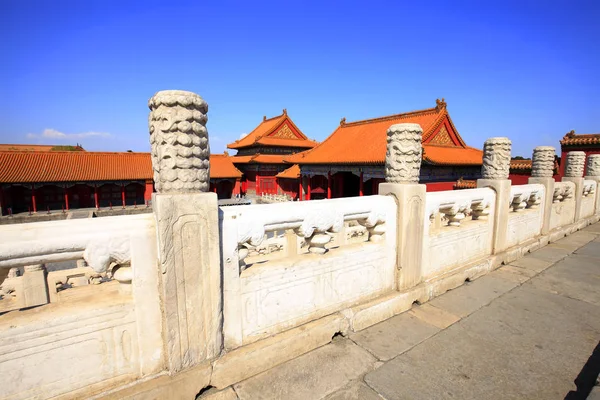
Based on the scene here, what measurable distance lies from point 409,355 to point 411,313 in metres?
0.65

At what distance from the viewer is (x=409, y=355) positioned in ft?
7.40

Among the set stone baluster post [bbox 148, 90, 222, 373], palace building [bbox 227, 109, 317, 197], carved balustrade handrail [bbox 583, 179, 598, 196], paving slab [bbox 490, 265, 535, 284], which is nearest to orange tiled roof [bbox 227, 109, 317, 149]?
palace building [bbox 227, 109, 317, 197]

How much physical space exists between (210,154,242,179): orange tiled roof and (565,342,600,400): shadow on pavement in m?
23.1

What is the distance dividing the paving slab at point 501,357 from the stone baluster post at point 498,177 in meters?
1.24

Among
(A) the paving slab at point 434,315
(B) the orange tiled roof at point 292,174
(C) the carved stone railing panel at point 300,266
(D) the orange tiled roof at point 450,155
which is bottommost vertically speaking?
(A) the paving slab at point 434,315

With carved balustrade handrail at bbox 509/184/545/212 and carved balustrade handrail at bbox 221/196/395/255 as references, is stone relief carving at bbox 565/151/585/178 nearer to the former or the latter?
carved balustrade handrail at bbox 509/184/545/212

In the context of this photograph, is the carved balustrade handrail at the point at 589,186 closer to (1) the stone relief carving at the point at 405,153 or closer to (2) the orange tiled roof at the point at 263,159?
(1) the stone relief carving at the point at 405,153

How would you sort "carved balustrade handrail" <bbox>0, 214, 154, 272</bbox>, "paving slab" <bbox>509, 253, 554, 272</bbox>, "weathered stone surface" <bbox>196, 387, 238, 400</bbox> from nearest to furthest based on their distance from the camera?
"carved balustrade handrail" <bbox>0, 214, 154, 272</bbox>, "weathered stone surface" <bbox>196, 387, 238, 400</bbox>, "paving slab" <bbox>509, 253, 554, 272</bbox>

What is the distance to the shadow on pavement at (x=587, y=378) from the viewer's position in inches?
73.5

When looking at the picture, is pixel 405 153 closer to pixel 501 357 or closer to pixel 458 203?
pixel 458 203

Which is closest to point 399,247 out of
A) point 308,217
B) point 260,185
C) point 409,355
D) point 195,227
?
point 409,355

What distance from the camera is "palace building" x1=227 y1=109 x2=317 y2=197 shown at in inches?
993

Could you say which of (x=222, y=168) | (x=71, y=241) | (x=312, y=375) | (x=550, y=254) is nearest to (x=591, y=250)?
(x=550, y=254)

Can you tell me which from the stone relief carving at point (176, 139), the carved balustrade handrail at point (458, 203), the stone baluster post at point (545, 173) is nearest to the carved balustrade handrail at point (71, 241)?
the stone relief carving at point (176, 139)
